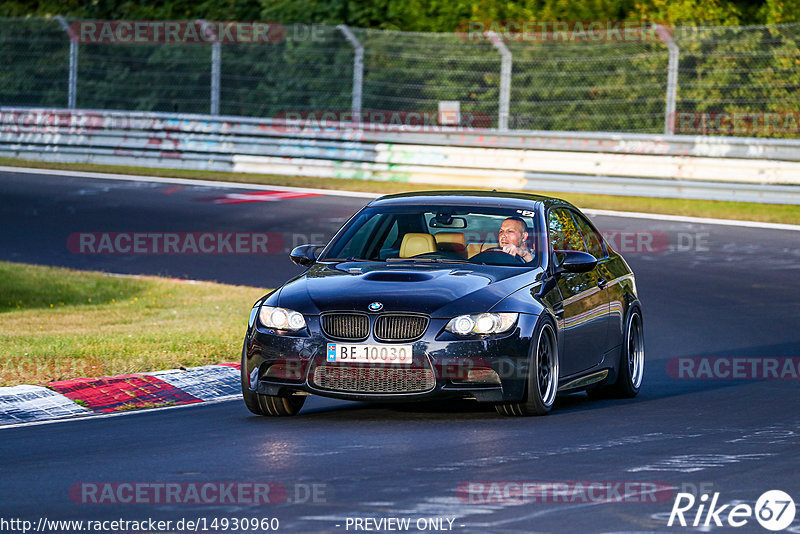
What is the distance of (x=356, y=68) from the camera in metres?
27.8

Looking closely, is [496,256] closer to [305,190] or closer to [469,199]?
[469,199]

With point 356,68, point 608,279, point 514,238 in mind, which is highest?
point 356,68

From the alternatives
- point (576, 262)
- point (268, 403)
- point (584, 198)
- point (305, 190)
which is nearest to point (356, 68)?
point (305, 190)

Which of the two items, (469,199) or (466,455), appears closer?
(466,455)

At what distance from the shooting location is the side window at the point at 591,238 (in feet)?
37.6

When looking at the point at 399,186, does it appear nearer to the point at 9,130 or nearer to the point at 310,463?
the point at 9,130

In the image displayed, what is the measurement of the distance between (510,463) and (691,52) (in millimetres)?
18353

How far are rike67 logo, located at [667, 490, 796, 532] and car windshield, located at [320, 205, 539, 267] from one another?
347cm

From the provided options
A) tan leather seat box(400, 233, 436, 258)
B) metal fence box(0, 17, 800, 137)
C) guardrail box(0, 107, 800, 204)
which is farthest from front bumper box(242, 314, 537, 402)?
metal fence box(0, 17, 800, 137)

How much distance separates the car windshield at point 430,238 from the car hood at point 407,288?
306 millimetres

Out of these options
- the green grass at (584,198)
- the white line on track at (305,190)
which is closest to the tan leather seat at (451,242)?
the white line on track at (305,190)

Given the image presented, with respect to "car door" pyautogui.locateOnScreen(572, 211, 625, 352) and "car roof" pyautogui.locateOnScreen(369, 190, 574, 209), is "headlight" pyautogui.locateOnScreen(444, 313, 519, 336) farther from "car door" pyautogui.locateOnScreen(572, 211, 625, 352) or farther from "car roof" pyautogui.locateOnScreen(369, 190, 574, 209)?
"car door" pyautogui.locateOnScreen(572, 211, 625, 352)

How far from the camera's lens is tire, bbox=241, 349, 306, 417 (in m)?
9.59

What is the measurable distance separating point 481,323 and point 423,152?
58.5ft
